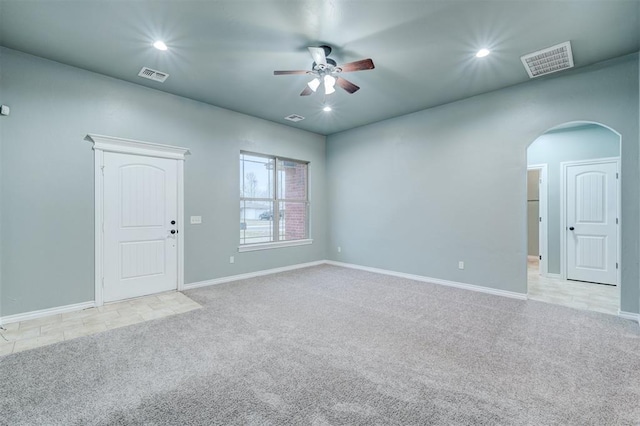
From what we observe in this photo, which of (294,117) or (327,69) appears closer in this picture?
(327,69)

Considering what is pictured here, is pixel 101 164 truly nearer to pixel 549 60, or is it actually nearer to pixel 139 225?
pixel 139 225

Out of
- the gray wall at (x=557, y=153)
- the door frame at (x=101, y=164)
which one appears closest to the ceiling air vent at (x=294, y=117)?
the door frame at (x=101, y=164)

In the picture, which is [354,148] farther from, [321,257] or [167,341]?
[167,341]

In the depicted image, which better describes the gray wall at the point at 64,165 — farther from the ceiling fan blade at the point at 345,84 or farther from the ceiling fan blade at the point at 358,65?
the ceiling fan blade at the point at 358,65

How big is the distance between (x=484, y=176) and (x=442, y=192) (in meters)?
0.67

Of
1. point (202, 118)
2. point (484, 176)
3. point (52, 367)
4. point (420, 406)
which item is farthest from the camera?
point (202, 118)

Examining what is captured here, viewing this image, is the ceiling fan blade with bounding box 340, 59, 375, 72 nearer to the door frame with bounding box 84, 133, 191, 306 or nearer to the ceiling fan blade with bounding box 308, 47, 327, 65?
the ceiling fan blade with bounding box 308, 47, 327, 65

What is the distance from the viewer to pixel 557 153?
5168 millimetres

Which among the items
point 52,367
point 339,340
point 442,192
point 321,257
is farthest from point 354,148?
point 52,367

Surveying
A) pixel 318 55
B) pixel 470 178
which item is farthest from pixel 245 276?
pixel 470 178

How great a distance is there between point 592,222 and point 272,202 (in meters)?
5.78

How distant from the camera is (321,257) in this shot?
654cm

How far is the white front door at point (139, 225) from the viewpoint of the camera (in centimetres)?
373

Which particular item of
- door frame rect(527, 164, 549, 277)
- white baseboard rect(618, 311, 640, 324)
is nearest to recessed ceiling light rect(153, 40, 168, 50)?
white baseboard rect(618, 311, 640, 324)
